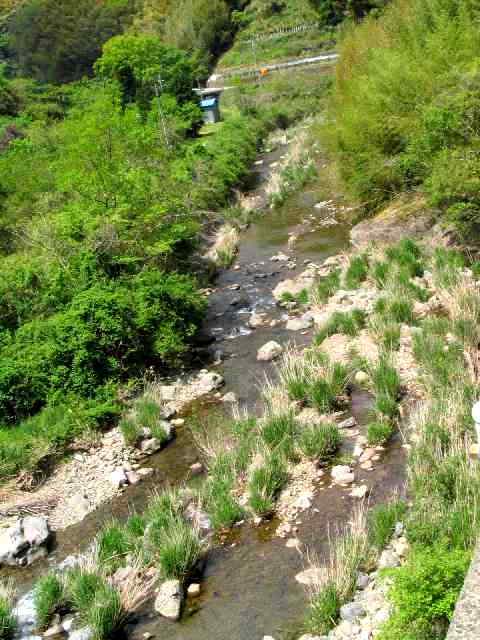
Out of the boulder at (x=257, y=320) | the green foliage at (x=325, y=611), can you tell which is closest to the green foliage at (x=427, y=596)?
the green foliage at (x=325, y=611)

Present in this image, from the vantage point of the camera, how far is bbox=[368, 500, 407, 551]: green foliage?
750 centimetres

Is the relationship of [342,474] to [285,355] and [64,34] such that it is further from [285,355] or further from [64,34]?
[64,34]

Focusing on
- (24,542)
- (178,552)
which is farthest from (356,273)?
(24,542)

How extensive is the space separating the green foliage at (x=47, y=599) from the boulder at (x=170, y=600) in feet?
4.15

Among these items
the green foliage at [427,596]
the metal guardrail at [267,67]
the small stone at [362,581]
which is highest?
the green foliage at [427,596]

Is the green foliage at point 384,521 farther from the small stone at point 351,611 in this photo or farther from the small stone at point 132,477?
the small stone at point 132,477

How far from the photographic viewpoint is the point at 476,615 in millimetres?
4344

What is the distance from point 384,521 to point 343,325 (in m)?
6.44

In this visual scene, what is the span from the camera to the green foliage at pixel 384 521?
7500mm

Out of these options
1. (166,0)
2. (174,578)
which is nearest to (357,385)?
(174,578)

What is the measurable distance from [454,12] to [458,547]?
61.0ft

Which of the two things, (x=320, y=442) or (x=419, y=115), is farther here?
(x=419, y=115)

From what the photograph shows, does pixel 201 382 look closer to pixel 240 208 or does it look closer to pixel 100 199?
pixel 100 199

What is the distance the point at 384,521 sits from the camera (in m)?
7.63
